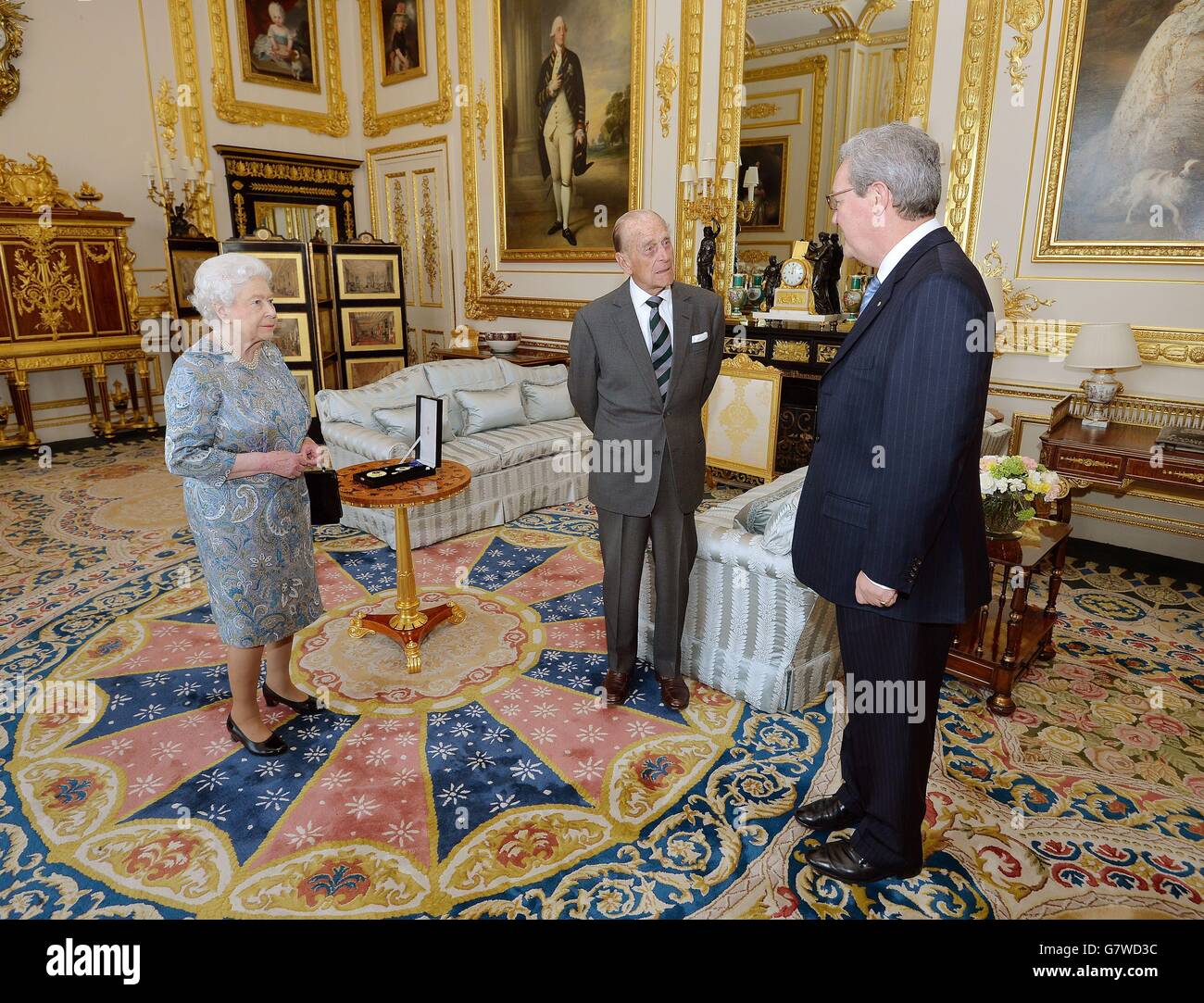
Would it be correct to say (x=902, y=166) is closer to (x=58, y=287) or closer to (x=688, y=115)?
(x=688, y=115)

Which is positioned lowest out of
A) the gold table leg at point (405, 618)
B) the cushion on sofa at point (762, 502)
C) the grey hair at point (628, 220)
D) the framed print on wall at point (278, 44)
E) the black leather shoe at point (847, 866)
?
the black leather shoe at point (847, 866)

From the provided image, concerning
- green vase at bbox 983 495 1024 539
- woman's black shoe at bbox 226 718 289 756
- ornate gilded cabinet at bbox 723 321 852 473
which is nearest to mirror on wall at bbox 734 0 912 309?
ornate gilded cabinet at bbox 723 321 852 473

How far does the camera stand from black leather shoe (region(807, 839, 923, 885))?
Answer: 2.30m

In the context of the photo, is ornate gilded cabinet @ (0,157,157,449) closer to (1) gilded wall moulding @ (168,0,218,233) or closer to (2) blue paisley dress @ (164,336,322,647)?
(1) gilded wall moulding @ (168,0,218,233)

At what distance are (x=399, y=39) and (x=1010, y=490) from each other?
995cm

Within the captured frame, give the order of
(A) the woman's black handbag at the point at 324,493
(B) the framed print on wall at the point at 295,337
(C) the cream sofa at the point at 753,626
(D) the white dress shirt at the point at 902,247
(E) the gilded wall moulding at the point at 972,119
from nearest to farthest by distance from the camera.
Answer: (D) the white dress shirt at the point at 902,247, (C) the cream sofa at the point at 753,626, (A) the woman's black handbag at the point at 324,493, (E) the gilded wall moulding at the point at 972,119, (B) the framed print on wall at the point at 295,337

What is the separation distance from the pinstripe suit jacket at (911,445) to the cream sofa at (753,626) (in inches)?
44.0

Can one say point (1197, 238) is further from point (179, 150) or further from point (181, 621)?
point (179, 150)

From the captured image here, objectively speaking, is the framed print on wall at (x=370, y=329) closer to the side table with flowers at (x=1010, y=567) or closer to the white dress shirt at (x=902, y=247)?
Answer: the side table with flowers at (x=1010, y=567)

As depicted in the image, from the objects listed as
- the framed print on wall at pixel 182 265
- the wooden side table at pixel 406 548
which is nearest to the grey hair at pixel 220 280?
the wooden side table at pixel 406 548

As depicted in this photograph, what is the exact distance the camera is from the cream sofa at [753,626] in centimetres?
324

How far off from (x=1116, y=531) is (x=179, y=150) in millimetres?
10575

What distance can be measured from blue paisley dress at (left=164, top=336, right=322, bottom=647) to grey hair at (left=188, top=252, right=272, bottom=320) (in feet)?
0.46

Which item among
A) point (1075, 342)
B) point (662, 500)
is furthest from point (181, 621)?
point (1075, 342)
